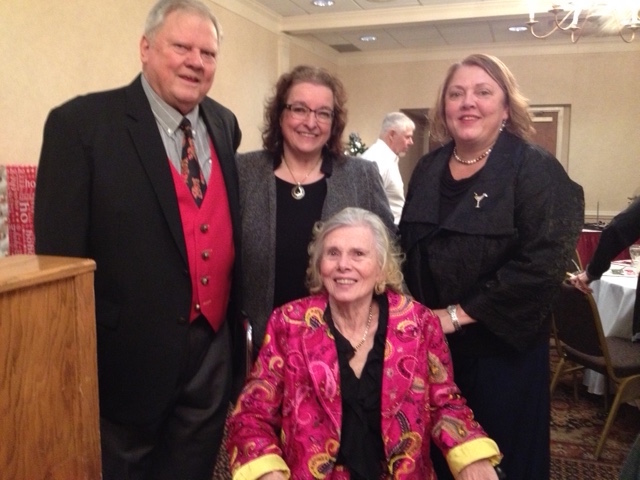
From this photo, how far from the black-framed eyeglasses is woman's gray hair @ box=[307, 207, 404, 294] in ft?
1.03

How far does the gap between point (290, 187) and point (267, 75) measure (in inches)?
174

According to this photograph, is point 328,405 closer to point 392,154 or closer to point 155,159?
point 155,159

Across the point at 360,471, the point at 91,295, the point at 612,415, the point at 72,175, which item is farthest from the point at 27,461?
the point at 612,415

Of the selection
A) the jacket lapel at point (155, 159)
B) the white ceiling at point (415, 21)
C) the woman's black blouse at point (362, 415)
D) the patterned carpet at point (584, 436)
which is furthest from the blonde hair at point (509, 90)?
the white ceiling at point (415, 21)

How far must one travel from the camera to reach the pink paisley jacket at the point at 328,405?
1.48 meters

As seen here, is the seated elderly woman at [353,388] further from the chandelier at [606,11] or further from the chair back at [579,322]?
the chandelier at [606,11]

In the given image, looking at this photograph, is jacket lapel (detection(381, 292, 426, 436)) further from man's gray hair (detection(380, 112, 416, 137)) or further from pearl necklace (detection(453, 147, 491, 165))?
man's gray hair (detection(380, 112, 416, 137))

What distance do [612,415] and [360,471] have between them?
2025mm

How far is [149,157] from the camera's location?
1443mm

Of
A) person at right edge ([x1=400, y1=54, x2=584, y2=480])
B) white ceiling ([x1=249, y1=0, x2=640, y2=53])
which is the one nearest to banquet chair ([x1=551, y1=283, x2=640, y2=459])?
person at right edge ([x1=400, y1=54, x2=584, y2=480])

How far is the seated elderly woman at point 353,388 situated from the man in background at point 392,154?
9.35 feet

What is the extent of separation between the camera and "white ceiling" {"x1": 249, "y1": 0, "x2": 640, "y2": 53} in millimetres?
5348

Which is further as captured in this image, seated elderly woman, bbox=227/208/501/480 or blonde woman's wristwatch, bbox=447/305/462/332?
blonde woman's wristwatch, bbox=447/305/462/332

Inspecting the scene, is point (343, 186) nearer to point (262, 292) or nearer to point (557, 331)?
point (262, 292)
